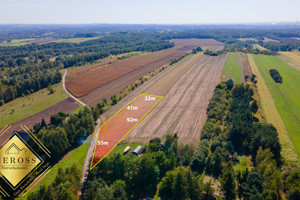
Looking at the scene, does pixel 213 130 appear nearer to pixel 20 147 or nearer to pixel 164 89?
pixel 164 89

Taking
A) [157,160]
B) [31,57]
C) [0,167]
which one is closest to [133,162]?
[157,160]

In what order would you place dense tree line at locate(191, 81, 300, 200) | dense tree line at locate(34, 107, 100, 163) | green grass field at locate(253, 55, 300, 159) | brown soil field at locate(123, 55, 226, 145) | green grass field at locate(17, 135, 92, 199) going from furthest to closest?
green grass field at locate(253, 55, 300, 159), brown soil field at locate(123, 55, 226, 145), dense tree line at locate(34, 107, 100, 163), green grass field at locate(17, 135, 92, 199), dense tree line at locate(191, 81, 300, 200)

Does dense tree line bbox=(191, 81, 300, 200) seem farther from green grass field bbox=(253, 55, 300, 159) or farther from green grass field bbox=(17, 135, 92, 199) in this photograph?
green grass field bbox=(17, 135, 92, 199)

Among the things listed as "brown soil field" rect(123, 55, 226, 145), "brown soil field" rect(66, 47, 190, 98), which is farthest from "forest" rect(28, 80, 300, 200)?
"brown soil field" rect(66, 47, 190, 98)

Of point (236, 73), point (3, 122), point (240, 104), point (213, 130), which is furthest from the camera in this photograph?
point (236, 73)

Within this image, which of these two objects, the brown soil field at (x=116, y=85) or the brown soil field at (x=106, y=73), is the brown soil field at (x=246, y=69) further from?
the brown soil field at (x=106, y=73)

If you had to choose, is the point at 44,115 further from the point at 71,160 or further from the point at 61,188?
the point at 61,188
